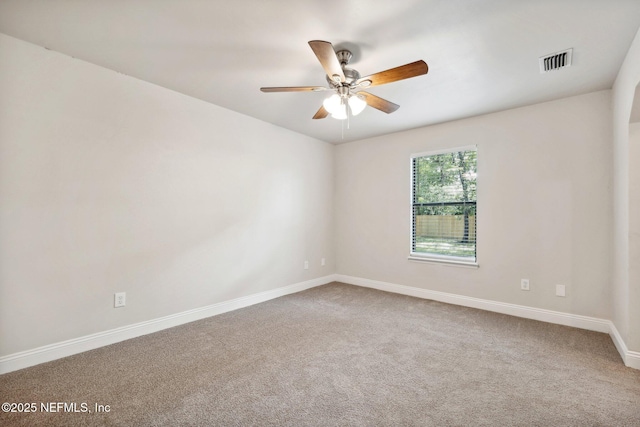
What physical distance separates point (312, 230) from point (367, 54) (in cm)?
303

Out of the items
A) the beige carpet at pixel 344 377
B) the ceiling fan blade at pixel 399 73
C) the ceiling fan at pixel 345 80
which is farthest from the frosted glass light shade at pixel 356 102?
the beige carpet at pixel 344 377

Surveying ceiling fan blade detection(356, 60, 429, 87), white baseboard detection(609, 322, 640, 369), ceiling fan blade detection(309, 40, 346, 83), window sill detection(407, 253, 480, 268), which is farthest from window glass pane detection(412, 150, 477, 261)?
ceiling fan blade detection(309, 40, 346, 83)

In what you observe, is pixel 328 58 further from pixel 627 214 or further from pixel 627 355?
pixel 627 355

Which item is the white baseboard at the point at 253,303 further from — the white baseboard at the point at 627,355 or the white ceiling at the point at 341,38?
the white ceiling at the point at 341,38

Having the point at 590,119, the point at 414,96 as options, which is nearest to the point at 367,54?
the point at 414,96

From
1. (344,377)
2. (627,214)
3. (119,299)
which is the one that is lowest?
(344,377)

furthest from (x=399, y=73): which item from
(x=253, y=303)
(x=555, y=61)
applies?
(x=253, y=303)

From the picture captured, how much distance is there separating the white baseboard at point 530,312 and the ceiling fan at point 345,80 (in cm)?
273

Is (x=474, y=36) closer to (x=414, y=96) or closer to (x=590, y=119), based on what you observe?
(x=414, y=96)

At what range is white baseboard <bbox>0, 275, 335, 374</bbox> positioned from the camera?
2266 mm

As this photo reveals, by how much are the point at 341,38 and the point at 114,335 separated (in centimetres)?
323

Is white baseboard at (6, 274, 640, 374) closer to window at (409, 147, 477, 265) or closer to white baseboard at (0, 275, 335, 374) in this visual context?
white baseboard at (0, 275, 335, 374)

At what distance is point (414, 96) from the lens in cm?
324

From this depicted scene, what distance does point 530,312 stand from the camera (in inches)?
135
